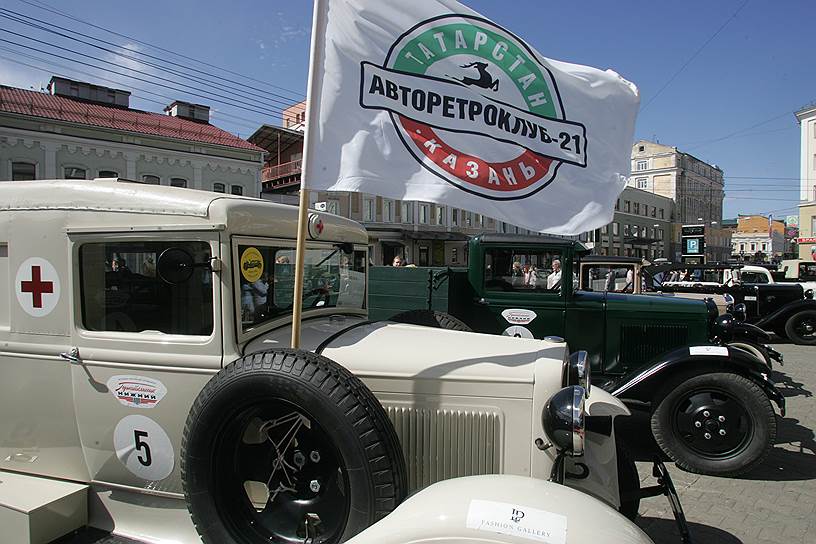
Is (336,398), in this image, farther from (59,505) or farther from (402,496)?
(59,505)

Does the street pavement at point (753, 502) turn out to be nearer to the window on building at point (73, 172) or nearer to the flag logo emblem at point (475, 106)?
the flag logo emblem at point (475, 106)

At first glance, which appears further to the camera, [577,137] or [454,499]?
[577,137]

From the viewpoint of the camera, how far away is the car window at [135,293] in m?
2.27

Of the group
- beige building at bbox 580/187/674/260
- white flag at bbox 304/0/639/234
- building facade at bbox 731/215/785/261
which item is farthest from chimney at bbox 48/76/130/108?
building facade at bbox 731/215/785/261

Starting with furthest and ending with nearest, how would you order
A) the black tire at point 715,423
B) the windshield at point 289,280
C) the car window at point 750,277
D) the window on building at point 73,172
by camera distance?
the window on building at point 73,172, the car window at point 750,277, the black tire at point 715,423, the windshield at point 289,280

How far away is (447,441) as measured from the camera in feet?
6.87

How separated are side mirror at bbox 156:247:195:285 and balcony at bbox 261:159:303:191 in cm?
2940

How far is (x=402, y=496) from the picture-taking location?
1.79 meters

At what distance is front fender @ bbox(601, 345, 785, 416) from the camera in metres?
3.99

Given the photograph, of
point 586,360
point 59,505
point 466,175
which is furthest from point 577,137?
point 59,505

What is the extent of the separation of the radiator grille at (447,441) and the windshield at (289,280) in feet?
2.59

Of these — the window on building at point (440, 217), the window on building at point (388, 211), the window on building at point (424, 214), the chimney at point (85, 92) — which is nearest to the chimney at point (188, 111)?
the chimney at point (85, 92)

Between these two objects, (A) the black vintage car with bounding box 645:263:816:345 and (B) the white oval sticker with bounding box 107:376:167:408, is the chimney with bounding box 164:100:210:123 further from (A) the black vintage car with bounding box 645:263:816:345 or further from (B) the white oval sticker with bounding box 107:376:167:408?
(B) the white oval sticker with bounding box 107:376:167:408

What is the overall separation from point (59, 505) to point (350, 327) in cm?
152
